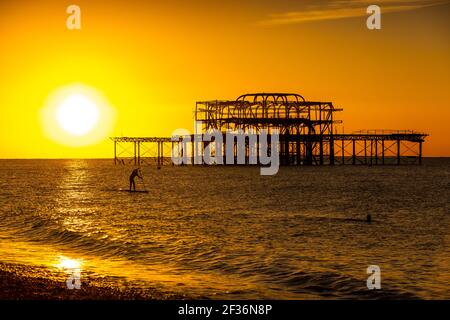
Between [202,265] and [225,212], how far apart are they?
19606 mm

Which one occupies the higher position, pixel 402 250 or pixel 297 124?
pixel 297 124

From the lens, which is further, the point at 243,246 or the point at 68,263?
the point at 243,246

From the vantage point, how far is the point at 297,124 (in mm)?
120312

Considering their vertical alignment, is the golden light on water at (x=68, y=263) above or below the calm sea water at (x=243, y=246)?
above

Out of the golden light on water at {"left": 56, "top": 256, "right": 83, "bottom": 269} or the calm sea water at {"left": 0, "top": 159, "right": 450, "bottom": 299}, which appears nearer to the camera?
the calm sea water at {"left": 0, "top": 159, "right": 450, "bottom": 299}

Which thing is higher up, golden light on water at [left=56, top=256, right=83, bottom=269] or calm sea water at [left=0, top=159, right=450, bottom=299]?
golden light on water at [left=56, top=256, right=83, bottom=269]

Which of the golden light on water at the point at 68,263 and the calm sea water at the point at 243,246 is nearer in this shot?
the calm sea water at the point at 243,246
